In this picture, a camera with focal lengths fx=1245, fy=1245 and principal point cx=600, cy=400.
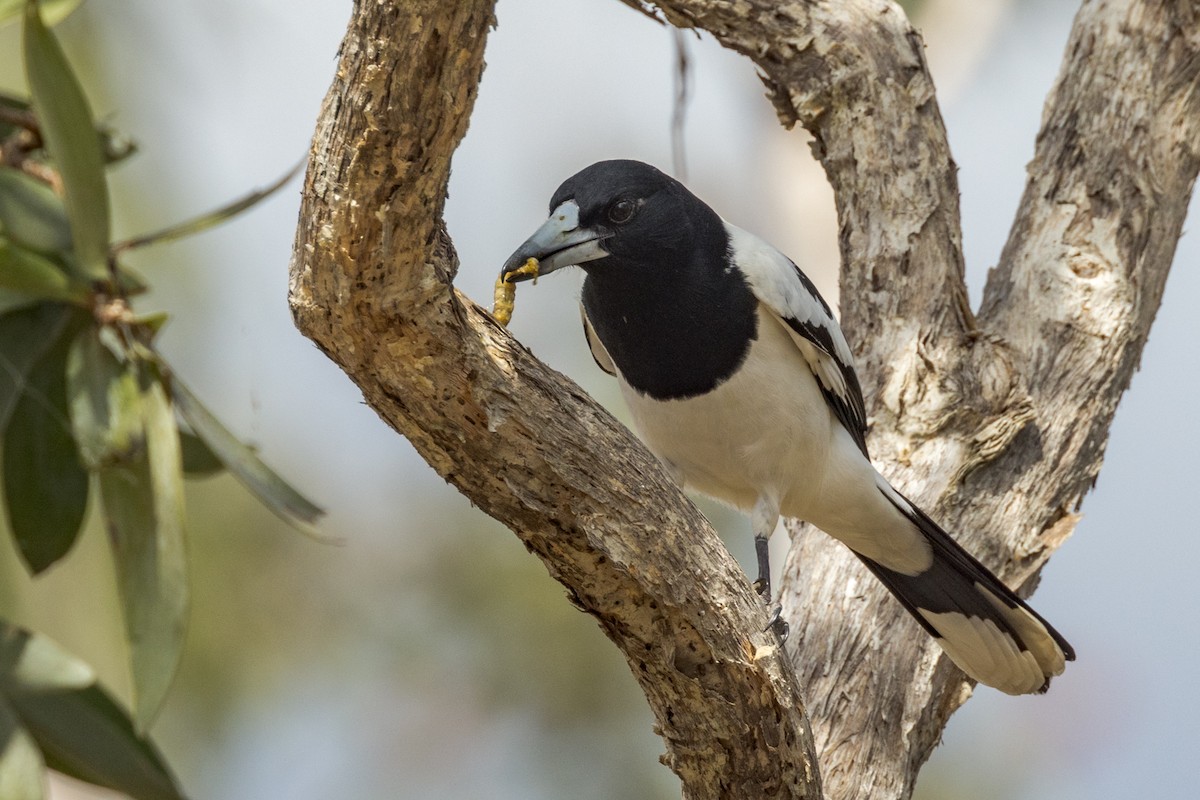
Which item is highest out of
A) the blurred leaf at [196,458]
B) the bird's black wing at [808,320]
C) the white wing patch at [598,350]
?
the bird's black wing at [808,320]

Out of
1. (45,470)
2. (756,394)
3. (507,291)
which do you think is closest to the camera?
(45,470)

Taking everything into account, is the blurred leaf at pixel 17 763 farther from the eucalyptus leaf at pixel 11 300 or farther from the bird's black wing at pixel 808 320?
the bird's black wing at pixel 808 320

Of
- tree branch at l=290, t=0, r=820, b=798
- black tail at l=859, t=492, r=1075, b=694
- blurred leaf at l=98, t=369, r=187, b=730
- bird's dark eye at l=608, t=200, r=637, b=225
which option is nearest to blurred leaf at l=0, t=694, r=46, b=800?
blurred leaf at l=98, t=369, r=187, b=730

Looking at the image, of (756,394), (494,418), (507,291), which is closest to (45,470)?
(494,418)

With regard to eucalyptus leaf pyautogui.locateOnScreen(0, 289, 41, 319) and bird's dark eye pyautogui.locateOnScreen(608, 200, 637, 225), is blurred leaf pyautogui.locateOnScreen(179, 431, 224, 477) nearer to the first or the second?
eucalyptus leaf pyautogui.locateOnScreen(0, 289, 41, 319)

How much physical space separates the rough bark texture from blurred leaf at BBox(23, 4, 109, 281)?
37 cm

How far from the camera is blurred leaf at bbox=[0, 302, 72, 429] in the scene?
5.13ft

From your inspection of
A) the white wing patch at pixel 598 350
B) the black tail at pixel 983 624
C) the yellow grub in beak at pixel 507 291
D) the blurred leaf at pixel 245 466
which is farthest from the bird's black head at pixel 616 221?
the blurred leaf at pixel 245 466

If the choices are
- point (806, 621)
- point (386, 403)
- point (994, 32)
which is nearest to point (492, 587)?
point (806, 621)

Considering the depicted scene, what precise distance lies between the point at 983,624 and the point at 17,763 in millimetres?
2223

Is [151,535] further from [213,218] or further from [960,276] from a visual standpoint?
[960,276]

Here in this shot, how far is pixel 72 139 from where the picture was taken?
1.37 meters

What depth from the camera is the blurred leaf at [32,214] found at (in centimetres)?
142

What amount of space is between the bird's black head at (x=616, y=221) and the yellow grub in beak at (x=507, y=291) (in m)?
0.12
